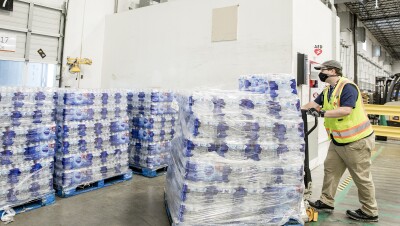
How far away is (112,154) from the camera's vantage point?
15.8 ft

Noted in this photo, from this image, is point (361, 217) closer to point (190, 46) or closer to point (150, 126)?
point (150, 126)

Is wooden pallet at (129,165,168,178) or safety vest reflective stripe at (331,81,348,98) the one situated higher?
safety vest reflective stripe at (331,81,348,98)

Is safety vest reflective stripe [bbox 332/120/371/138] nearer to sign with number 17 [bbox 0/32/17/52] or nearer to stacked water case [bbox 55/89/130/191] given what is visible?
stacked water case [bbox 55/89/130/191]

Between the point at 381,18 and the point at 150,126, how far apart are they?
678 inches

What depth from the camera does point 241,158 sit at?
3.03 m

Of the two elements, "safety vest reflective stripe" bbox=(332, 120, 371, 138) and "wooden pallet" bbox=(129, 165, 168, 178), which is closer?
"safety vest reflective stripe" bbox=(332, 120, 371, 138)

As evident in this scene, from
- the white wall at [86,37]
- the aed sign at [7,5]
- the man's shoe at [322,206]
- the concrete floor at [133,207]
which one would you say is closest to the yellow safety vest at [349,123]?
the man's shoe at [322,206]

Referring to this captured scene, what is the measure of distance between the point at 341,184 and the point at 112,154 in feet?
13.9

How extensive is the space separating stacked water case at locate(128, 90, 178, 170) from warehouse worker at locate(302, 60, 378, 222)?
2803 mm

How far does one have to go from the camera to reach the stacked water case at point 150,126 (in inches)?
212

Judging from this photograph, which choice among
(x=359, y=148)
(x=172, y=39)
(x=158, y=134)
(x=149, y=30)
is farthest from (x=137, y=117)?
(x=359, y=148)

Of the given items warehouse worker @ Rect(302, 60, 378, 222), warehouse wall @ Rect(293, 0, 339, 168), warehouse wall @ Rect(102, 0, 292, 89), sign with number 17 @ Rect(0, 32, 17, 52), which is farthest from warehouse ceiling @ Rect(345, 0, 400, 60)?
sign with number 17 @ Rect(0, 32, 17, 52)

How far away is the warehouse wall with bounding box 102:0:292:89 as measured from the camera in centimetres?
533

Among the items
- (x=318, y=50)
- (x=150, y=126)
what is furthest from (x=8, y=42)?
(x=318, y=50)
